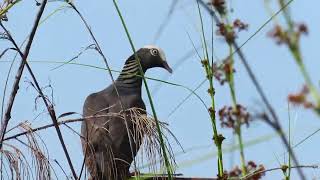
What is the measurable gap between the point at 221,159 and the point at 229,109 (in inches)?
14.3

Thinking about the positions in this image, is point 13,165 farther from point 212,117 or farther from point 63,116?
point 212,117

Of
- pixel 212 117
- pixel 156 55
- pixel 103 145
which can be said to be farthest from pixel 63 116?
pixel 156 55

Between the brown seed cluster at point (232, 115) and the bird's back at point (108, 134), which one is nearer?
the brown seed cluster at point (232, 115)

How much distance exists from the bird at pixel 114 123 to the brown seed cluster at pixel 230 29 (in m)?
1.15

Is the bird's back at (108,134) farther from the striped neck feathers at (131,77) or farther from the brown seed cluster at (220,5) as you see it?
the brown seed cluster at (220,5)

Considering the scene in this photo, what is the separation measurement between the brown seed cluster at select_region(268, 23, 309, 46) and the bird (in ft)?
4.38

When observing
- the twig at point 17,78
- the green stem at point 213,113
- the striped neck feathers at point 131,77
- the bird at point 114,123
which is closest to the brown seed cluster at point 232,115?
the green stem at point 213,113

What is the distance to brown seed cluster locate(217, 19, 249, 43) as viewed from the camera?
0.63 meters

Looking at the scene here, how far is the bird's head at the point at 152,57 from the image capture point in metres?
4.00

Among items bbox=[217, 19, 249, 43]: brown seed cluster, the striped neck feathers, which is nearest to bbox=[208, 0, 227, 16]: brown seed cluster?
bbox=[217, 19, 249, 43]: brown seed cluster

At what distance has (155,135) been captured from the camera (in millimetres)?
1705

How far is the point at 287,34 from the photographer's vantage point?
0.47 metres

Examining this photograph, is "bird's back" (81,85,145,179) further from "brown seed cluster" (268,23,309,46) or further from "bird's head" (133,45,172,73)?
"brown seed cluster" (268,23,309,46)

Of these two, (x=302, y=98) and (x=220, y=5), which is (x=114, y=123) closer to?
(x=220, y=5)
